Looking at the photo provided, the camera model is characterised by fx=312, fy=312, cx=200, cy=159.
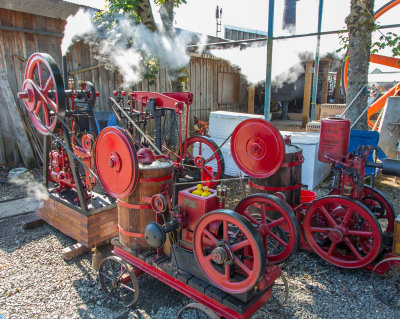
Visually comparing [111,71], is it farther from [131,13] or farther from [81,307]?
[81,307]

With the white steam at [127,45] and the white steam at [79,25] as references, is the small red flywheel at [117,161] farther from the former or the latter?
the white steam at [79,25]

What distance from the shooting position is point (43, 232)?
4277mm

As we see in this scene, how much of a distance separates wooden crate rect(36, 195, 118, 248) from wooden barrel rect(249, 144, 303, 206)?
1.89 metres

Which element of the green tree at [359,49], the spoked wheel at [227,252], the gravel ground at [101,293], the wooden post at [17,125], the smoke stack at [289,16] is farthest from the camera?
the smoke stack at [289,16]

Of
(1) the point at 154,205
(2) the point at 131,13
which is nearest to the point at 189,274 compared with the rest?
(1) the point at 154,205

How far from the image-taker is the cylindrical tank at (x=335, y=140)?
137 inches

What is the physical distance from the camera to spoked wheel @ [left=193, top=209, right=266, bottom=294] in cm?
195

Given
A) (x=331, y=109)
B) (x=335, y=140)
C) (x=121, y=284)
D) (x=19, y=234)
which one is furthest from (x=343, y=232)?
(x=331, y=109)

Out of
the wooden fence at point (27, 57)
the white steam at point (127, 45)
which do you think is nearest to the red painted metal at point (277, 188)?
the white steam at point (127, 45)

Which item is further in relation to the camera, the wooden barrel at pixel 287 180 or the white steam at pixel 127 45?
the white steam at pixel 127 45

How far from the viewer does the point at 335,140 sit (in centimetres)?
351

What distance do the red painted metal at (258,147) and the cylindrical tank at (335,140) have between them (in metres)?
0.89

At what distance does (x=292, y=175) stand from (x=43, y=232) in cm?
342

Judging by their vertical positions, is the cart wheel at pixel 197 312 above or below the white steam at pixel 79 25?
below
